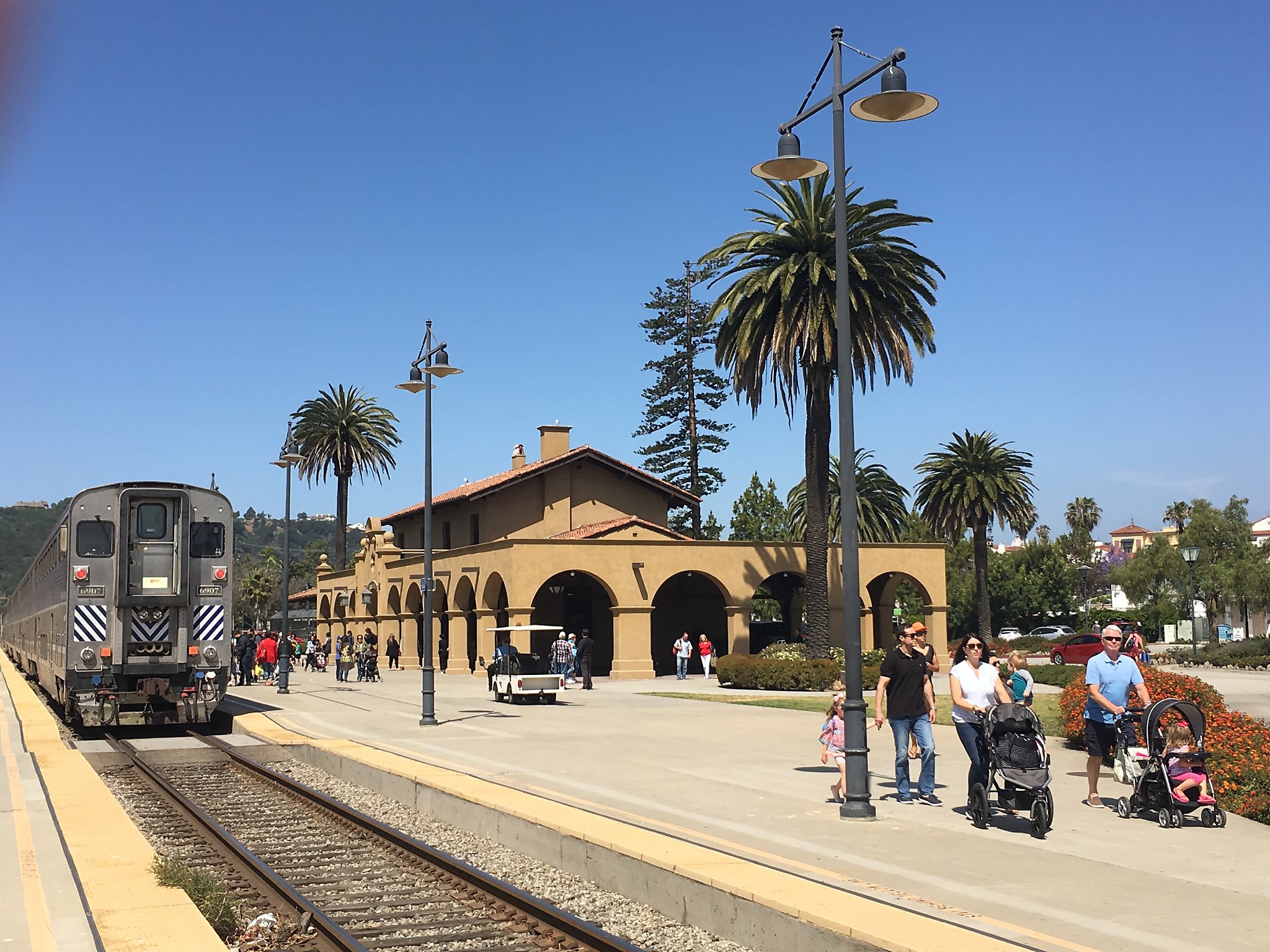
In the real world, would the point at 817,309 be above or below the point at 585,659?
above

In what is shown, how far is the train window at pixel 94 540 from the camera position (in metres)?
19.7

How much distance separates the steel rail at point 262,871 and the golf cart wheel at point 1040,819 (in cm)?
588

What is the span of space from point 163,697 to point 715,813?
40.8ft

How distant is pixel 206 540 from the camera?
20.7 metres

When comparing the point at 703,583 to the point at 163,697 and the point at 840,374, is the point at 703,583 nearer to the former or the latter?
the point at 163,697

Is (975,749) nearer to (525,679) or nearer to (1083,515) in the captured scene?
(525,679)

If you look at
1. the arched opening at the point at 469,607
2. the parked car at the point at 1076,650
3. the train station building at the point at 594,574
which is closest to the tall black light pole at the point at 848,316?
the train station building at the point at 594,574

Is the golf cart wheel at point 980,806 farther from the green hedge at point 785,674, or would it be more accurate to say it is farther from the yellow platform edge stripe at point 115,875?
the green hedge at point 785,674

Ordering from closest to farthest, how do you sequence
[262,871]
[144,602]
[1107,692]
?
1. [262,871]
2. [1107,692]
3. [144,602]

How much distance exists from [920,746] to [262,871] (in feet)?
21.2

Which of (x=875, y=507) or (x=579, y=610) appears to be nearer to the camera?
(x=579, y=610)

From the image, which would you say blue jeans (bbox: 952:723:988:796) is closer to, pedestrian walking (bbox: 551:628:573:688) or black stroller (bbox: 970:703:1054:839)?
black stroller (bbox: 970:703:1054:839)

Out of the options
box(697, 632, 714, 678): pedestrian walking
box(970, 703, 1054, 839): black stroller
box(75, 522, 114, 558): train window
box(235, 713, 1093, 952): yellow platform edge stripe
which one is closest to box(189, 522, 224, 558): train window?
box(75, 522, 114, 558): train window

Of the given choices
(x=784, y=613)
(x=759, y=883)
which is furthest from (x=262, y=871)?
(x=784, y=613)
